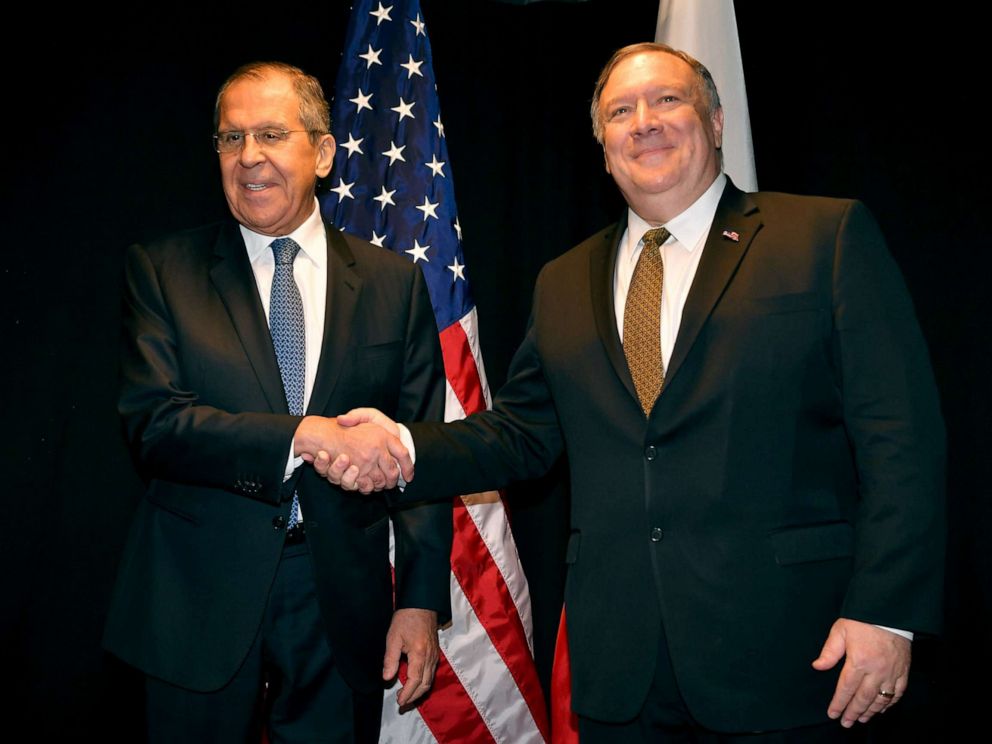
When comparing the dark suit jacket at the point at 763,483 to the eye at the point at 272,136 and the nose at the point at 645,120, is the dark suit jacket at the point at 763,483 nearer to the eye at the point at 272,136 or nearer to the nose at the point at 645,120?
the nose at the point at 645,120

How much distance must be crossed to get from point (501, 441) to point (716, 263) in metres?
0.72

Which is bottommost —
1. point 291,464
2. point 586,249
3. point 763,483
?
point 763,483

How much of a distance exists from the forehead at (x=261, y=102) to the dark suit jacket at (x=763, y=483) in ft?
3.54

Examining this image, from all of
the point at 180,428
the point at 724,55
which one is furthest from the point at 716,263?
the point at 724,55

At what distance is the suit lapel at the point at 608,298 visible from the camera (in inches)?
78.9

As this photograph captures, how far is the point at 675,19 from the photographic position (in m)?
3.27

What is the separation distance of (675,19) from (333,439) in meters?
1.97

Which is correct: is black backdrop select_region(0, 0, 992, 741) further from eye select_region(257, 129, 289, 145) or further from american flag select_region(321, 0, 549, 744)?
eye select_region(257, 129, 289, 145)

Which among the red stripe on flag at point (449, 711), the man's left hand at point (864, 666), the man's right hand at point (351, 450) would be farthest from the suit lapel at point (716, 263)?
the red stripe on flag at point (449, 711)

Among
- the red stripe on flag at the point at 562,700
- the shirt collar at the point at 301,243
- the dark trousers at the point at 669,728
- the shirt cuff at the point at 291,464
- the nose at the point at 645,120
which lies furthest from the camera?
the red stripe on flag at the point at 562,700

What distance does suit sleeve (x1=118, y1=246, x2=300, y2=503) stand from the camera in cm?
211

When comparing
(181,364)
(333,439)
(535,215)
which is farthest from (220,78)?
(333,439)

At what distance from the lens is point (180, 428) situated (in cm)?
213

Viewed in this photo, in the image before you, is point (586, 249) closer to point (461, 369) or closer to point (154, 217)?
point (461, 369)
